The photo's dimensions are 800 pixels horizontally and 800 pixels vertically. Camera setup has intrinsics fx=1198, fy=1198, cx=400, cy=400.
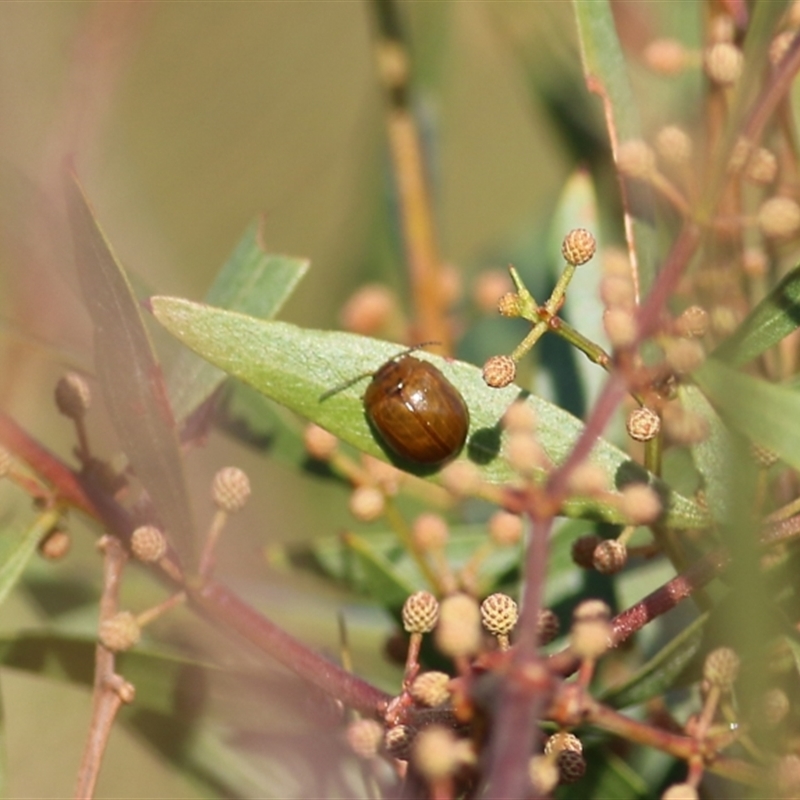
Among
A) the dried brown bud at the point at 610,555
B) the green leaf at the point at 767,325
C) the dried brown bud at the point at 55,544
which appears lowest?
the dried brown bud at the point at 55,544

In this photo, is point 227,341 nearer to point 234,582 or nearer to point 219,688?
point 219,688

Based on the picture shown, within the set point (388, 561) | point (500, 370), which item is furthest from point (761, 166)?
point (388, 561)

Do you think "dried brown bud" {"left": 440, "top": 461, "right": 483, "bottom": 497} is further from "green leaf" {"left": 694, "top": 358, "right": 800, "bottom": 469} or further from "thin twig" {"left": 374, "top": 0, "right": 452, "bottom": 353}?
"thin twig" {"left": 374, "top": 0, "right": 452, "bottom": 353}

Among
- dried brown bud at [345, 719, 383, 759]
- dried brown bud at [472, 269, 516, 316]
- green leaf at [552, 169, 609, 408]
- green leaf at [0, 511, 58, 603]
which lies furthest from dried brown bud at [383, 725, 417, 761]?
dried brown bud at [472, 269, 516, 316]

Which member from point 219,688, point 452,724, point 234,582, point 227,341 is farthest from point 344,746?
point 234,582

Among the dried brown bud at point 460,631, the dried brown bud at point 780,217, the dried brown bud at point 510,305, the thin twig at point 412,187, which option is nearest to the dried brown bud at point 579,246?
the dried brown bud at point 510,305

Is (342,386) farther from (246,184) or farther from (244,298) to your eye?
(246,184)

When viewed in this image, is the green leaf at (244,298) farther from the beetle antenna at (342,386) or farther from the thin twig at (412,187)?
the thin twig at (412,187)
